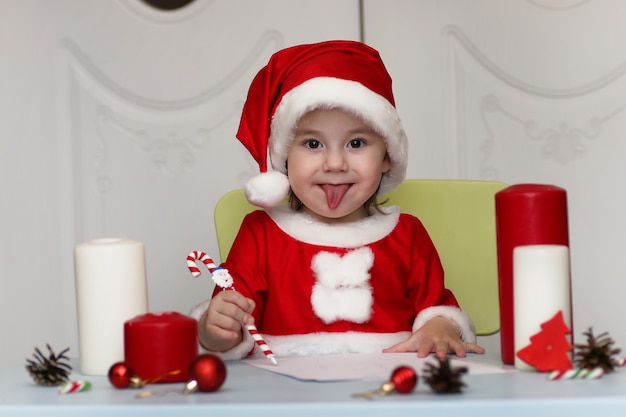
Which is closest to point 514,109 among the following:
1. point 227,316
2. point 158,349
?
point 227,316

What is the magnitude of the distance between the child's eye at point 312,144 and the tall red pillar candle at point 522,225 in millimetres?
519

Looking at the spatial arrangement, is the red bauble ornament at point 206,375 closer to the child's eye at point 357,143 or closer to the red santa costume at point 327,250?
the red santa costume at point 327,250

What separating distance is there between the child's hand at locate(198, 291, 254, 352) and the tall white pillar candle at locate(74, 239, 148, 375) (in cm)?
16

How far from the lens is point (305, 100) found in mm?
1578

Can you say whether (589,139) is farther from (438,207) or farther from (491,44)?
(438,207)

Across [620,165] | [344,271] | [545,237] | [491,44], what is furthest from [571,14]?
[545,237]

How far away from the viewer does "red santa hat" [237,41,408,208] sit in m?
1.59

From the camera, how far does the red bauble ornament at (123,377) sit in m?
1.03

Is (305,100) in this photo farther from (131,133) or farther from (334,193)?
(131,133)

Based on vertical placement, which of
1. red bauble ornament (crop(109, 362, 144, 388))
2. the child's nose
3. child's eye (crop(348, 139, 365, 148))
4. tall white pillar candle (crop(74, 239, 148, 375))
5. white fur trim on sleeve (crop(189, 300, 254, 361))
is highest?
child's eye (crop(348, 139, 365, 148))

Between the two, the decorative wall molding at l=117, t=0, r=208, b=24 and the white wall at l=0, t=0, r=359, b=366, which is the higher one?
the decorative wall molding at l=117, t=0, r=208, b=24

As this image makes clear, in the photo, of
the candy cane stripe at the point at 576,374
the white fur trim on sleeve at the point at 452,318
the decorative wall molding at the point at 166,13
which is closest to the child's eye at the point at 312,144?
the white fur trim on sleeve at the point at 452,318

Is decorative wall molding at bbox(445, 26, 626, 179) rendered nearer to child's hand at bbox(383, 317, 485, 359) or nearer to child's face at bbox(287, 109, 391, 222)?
child's face at bbox(287, 109, 391, 222)

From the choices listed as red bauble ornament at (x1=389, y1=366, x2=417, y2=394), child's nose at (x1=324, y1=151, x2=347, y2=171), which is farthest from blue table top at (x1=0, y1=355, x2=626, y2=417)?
child's nose at (x1=324, y1=151, x2=347, y2=171)
